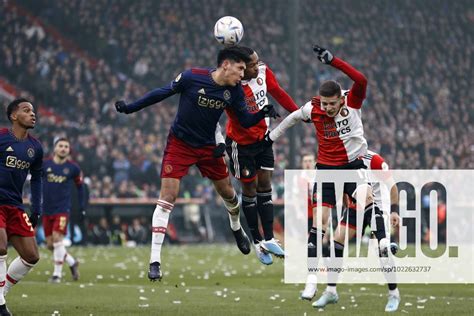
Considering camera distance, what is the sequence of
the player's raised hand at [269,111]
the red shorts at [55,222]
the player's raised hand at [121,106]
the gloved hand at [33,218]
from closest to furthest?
the player's raised hand at [121,106] → the player's raised hand at [269,111] → the gloved hand at [33,218] → the red shorts at [55,222]

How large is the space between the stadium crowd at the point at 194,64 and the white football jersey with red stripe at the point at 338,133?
16.3 meters

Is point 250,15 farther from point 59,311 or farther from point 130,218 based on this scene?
point 59,311

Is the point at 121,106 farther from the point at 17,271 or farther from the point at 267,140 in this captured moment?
the point at 17,271

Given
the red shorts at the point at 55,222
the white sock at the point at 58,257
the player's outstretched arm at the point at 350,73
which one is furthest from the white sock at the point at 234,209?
the red shorts at the point at 55,222

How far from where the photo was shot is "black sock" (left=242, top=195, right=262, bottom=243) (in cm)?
1398

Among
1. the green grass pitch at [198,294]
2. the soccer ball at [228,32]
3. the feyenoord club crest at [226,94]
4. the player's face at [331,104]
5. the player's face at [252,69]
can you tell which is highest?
the soccer ball at [228,32]

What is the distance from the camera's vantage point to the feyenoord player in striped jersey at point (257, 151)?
13.4 metres

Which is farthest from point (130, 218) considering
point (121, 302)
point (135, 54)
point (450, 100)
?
point (121, 302)

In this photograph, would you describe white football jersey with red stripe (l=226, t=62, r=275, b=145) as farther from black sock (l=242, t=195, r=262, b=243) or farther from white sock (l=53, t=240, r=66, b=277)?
white sock (l=53, t=240, r=66, b=277)

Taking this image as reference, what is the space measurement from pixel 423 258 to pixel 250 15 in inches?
750

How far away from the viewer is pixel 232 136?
13586 mm

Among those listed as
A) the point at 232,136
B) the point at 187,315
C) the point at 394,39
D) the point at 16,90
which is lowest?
the point at 187,315

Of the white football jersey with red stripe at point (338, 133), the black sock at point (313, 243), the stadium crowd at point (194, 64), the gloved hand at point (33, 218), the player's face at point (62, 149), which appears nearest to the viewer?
the gloved hand at point (33, 218)

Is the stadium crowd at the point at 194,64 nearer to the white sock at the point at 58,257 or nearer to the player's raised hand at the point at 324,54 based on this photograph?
the white sock at the point at 58,257
